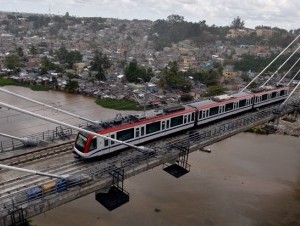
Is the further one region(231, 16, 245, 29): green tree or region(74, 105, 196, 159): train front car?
region(231, 16, 245, 29): green tree

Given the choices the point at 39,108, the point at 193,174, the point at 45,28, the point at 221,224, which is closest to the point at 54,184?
the point at 221,224

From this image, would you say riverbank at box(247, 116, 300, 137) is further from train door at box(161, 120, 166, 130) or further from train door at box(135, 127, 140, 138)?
train door at box(135, 127, 140, 138)

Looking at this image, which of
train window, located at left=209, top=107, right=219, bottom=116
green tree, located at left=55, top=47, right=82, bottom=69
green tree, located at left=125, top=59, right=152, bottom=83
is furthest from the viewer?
green tree, located at left=55, top=47, right=82, bottom=69

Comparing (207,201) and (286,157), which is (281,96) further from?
(207,201)

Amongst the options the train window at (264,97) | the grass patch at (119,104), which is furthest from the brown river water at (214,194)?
the grass patch at (119,104)

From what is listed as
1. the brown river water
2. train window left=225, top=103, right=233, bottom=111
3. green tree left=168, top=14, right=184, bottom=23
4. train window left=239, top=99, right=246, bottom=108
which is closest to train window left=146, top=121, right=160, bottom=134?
the brown river water

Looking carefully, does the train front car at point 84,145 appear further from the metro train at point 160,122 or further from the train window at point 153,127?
the train window at point 153,127

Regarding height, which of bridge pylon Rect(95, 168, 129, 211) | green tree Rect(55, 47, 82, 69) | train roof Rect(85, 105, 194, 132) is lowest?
bridge pylon Rect(95, 168, 129, 211)

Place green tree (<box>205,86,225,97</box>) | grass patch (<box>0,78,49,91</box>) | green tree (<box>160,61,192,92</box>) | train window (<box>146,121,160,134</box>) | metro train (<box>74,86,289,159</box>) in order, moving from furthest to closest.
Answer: green tree (<box>160,61,192,92</box>) < grass patch (<box>0,78,49,91</box>) < green tree (<box>205,86,225,97</box>) < train window (<box>146,121,160,134</box>) < metro train (<box>74,86,289,159</box>)
